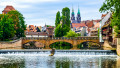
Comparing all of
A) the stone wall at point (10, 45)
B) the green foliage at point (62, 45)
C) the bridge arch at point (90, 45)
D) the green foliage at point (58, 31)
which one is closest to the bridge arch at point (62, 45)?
the green foliage at point (62, 45)

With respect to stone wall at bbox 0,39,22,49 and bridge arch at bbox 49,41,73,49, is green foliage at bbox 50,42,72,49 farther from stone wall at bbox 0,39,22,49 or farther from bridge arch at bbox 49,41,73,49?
stone wall at bbox 0,39,22,49

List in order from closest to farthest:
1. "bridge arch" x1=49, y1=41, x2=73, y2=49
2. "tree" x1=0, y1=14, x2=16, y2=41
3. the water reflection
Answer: the water reflection < "tree" x1=0, y1=14, x2=16, y2=41 < "bridge arch" x1=49, y1=41, x2=73, y2=49

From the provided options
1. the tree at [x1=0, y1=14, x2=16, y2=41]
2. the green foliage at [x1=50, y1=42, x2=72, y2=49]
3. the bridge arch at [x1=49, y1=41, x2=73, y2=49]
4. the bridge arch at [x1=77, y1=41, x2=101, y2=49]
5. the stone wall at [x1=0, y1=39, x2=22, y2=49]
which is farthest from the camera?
the bridge arch at [x1=77, y1=41, x2=101, y2=49]

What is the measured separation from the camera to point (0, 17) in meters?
103

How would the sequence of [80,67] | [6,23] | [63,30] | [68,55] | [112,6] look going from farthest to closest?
[63,30]
[6,23]
[68,55]
[112,6]
[80,67]

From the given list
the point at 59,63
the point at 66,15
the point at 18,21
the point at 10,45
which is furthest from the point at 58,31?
the point at 59,63

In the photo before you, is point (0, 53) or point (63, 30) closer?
point (0, 53)

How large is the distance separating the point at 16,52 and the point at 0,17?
42.3 metres

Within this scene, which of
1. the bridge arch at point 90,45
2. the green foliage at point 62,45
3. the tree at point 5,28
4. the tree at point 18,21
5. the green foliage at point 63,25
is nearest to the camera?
the tree at point 5,28

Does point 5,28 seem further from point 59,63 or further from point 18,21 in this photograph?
point 59,63

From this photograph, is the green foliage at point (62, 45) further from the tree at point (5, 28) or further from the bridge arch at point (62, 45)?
the tree at point (5, 28)

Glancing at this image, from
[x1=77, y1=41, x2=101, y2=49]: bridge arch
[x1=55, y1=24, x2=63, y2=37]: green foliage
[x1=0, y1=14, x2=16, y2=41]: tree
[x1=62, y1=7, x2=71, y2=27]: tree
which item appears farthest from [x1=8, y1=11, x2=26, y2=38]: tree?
[x1=77, y1=41, x2=101, y2=49]: bridge arch

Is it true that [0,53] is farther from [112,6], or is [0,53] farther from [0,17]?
[0,17]

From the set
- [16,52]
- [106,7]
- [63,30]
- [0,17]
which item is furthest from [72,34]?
[106,7]
